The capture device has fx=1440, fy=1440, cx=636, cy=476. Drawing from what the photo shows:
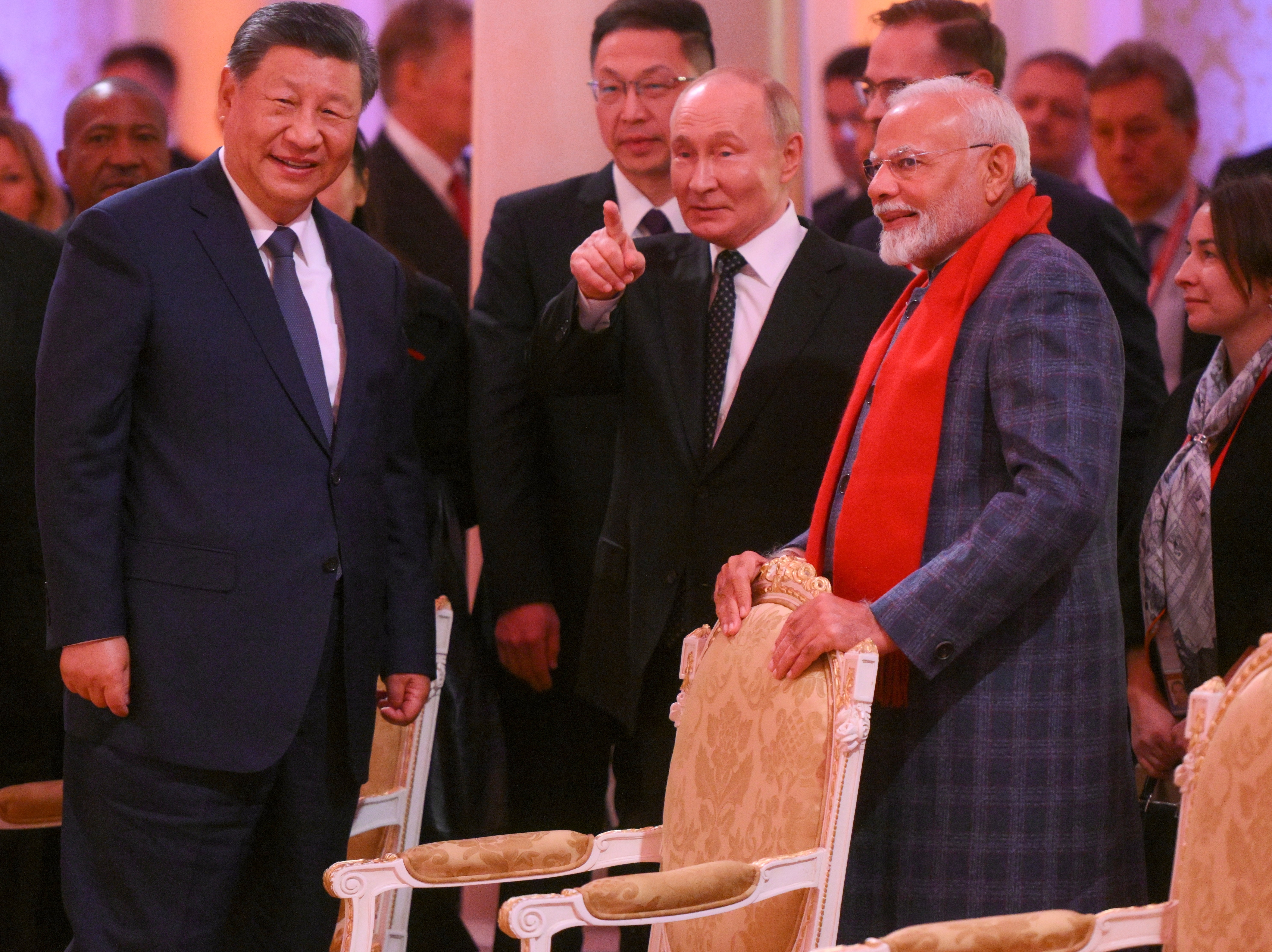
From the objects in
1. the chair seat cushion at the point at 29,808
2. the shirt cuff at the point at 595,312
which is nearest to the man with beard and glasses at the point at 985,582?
the shirt cuff at the point at 595,312

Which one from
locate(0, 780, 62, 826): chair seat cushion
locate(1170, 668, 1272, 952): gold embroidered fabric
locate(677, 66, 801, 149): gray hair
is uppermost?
locate(677, 66, 801, 149): gray hair

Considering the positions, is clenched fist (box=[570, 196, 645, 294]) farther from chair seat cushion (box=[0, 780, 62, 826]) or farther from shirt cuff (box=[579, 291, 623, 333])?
chair seat cushion (box=[0, 780, 62, 826])

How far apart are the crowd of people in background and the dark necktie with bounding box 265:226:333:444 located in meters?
0.02

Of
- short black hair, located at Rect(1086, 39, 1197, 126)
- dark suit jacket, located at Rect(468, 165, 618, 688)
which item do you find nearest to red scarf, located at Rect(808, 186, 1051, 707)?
dark suit jacket, located at Rect(468, 165, 618, 688)

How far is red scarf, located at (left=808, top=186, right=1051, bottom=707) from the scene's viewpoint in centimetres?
201

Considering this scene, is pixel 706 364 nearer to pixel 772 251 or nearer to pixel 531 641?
pixel 772 251

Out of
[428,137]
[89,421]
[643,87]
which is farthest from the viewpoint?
[428,137]

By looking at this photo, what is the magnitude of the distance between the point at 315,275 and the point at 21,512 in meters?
0.95

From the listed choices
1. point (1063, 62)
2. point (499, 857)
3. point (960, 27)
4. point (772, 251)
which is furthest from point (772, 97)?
point (1063, 62)

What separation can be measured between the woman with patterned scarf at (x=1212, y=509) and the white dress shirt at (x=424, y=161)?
2.75m

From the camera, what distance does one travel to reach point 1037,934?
1581 millimetres

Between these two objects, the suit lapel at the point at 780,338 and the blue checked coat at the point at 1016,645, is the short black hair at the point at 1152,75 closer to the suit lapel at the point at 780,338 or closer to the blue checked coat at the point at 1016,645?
the suit lapel at the point at 780,338

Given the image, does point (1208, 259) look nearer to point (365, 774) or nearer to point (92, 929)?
point (365, 774)

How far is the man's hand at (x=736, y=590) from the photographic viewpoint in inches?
81.3
